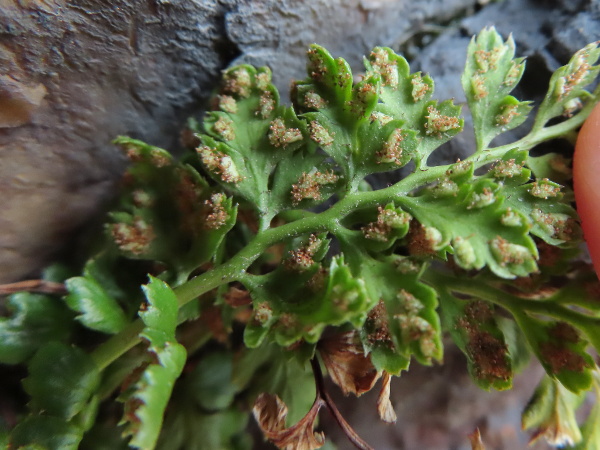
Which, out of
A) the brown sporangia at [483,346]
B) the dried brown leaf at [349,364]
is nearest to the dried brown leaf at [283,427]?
the dried brown leaf at [349,364]

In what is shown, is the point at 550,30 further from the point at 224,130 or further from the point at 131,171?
the point at 131,171

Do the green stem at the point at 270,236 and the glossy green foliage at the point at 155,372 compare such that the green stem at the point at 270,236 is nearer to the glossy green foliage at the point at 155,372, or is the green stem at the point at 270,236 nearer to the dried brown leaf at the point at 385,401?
the glossy green foliage at the point at 155,372

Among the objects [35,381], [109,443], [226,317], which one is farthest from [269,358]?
[35,381]

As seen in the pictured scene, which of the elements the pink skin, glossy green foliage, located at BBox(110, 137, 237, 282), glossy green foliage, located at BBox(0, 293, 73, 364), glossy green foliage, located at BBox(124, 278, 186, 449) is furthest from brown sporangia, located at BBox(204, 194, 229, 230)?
the pink skin

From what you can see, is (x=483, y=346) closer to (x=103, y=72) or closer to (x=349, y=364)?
(x=349, y=364)

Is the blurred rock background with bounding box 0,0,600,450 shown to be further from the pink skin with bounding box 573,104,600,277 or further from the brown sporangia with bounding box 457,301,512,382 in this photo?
the brown sporangia with bounding box 457,301,512,382

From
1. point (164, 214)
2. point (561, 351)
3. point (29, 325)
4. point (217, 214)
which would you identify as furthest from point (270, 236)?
point (561, 351)

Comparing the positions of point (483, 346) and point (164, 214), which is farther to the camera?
point (164, 214)
